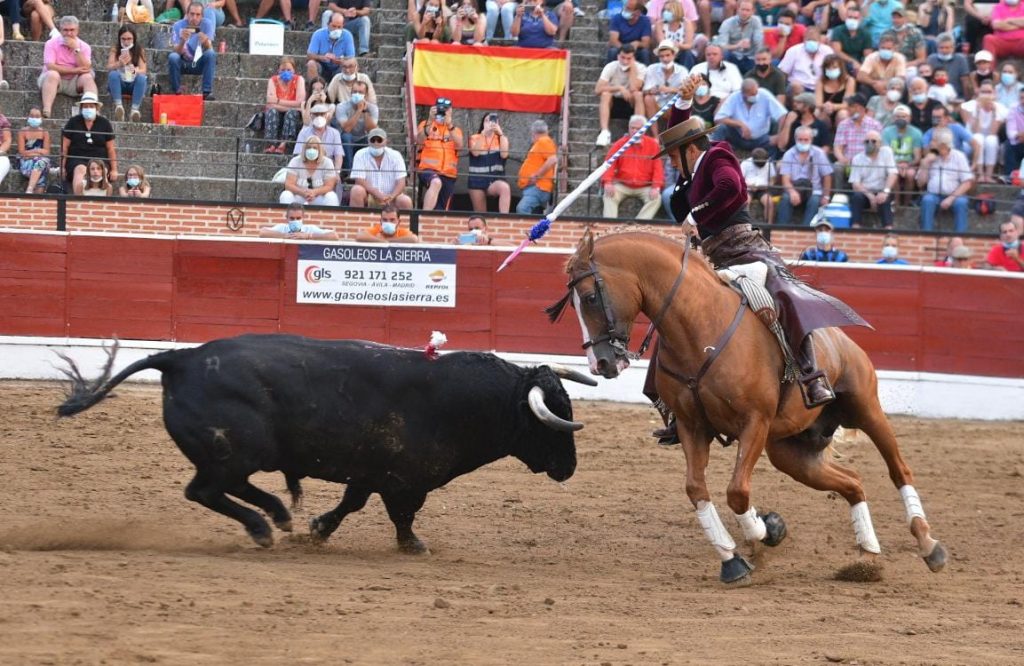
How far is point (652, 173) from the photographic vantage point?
16656 millimetres

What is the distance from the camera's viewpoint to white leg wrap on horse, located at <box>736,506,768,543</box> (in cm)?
784

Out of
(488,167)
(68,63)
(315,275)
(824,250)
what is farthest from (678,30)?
(68,63)

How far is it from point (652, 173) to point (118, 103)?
21.2 feet

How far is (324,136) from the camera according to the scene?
1672cm

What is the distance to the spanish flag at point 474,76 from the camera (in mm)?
18375

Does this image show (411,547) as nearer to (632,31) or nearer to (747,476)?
(747,476)

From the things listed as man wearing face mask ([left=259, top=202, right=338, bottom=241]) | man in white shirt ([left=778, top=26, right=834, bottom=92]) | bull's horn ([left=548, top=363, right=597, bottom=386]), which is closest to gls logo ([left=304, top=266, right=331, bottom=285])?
man wearing face mask ([left=259, top=202, right=338, bottom=241])

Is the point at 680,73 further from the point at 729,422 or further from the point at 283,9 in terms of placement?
the point at 729,422

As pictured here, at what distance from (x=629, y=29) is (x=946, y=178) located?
448cm

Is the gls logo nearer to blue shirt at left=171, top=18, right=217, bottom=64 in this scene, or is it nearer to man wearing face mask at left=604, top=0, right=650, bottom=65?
blue shirt at left=171, top=18, right=217, bottom=64

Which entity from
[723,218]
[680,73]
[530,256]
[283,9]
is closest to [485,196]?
[530,256]

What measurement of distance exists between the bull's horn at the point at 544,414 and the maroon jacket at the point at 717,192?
54.4 inches

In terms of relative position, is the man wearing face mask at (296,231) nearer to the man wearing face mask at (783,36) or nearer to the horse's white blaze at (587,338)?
the man wearing face mask at (783,36)

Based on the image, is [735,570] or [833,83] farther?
[833,83]
